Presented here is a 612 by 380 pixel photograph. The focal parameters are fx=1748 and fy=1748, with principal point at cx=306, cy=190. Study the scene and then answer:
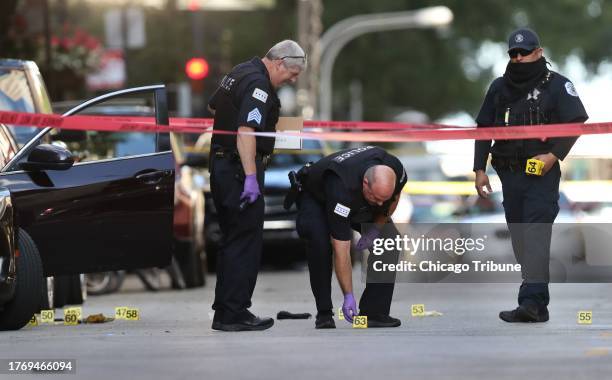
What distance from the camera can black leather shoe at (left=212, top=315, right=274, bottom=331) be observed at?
10.1m

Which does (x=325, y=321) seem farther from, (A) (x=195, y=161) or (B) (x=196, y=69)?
(B) (x=196, y=69)

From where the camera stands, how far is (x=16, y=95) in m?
12.6

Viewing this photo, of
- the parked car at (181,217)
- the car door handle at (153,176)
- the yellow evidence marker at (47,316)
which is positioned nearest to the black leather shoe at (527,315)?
the car door handle at (153,176)

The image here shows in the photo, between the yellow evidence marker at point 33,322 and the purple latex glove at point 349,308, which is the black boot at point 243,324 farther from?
the yellow evidence marker at point 33,322

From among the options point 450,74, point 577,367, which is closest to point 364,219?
point 577,367

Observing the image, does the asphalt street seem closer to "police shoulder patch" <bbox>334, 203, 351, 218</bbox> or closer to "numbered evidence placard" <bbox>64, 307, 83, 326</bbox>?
"numbered evidence placard" <bbox>64, 307, 83, 326</bbox>

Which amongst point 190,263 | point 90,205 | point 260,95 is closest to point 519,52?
point 260,95

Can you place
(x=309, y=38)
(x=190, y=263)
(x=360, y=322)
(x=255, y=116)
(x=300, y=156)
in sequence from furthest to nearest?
1. (x=309, y=38)
2. (x=300, y=156)
3. (x=190, y=263)
4. (x=360, y=322)
5. (x=255, y=116)

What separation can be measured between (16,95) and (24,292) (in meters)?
→ 2.77

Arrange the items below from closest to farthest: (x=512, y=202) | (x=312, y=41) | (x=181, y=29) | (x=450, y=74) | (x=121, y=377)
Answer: (x=121, y=377)
(x=512, y=202)
(x=312, y=41)
(x=181, y=29)
(x=450, y=74)

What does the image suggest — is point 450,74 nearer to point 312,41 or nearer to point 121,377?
point 312,41

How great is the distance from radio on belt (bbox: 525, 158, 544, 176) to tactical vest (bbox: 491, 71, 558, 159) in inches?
2.5

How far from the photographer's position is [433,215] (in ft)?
82.5

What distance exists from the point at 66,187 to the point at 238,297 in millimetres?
1453
